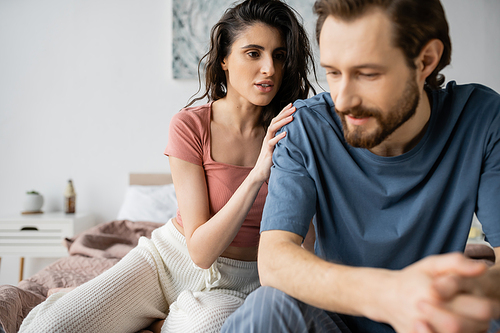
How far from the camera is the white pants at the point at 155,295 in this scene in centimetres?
112

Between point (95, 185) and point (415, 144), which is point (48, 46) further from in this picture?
point (415, 144)

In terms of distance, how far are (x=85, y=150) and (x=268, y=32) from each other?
2.45 meters

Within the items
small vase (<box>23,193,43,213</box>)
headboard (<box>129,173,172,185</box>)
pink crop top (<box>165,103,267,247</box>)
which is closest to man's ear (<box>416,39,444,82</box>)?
pink crop top (<box>165,103,267,247</box>)

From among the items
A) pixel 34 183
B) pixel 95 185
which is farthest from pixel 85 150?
pixel 34 183

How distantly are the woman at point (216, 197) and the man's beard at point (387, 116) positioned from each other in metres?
0.34

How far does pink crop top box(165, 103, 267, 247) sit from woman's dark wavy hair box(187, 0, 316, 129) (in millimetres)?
223

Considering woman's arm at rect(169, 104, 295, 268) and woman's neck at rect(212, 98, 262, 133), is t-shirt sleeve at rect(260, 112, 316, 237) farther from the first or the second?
woman's neck at rect(212, 98, 262, 133)

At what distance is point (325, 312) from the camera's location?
0.88 m

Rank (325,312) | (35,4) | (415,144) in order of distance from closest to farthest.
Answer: (325,312), (415,144), (35,4)

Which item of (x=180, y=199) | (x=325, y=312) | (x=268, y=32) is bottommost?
(x=325, y=312)

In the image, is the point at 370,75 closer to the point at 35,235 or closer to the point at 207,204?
the point at 207,204

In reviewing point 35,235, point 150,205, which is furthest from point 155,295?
point 35,235

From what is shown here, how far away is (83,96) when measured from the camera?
3311mm

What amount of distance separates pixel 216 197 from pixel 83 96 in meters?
2.40
